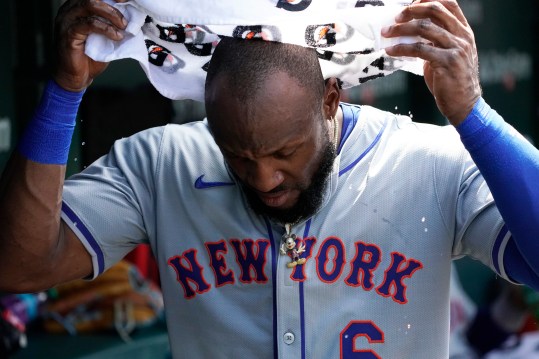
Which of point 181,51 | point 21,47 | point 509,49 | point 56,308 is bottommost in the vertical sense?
point 56,308

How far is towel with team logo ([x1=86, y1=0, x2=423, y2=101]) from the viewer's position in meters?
2.28

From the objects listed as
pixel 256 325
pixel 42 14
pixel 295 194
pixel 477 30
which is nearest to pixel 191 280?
pixel 256 325

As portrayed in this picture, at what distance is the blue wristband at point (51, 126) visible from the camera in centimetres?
241

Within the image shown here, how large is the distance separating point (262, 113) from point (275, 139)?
0.24 feet

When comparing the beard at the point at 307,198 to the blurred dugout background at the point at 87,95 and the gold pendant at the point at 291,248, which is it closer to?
the gold pendant at the point at 291,248

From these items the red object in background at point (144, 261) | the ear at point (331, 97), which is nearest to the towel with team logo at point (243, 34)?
the ear at point (331, 97)

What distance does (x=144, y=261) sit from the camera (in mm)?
5332

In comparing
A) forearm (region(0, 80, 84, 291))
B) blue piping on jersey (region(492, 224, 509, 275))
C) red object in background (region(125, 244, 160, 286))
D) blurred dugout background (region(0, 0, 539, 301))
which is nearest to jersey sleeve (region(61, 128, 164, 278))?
forearm (region(0, 80, 84, 291))

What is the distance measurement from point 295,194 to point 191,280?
0.39 m

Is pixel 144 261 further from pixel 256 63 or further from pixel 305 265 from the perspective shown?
pixel 256 63

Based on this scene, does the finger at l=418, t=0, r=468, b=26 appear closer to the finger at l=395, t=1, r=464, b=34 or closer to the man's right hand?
the finger at l=395, t=1, r=464, b=34

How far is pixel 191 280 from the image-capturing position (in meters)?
2.58

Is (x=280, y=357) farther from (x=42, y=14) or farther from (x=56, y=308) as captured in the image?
(x=42, y=14)

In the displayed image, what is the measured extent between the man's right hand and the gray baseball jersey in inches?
14.5
